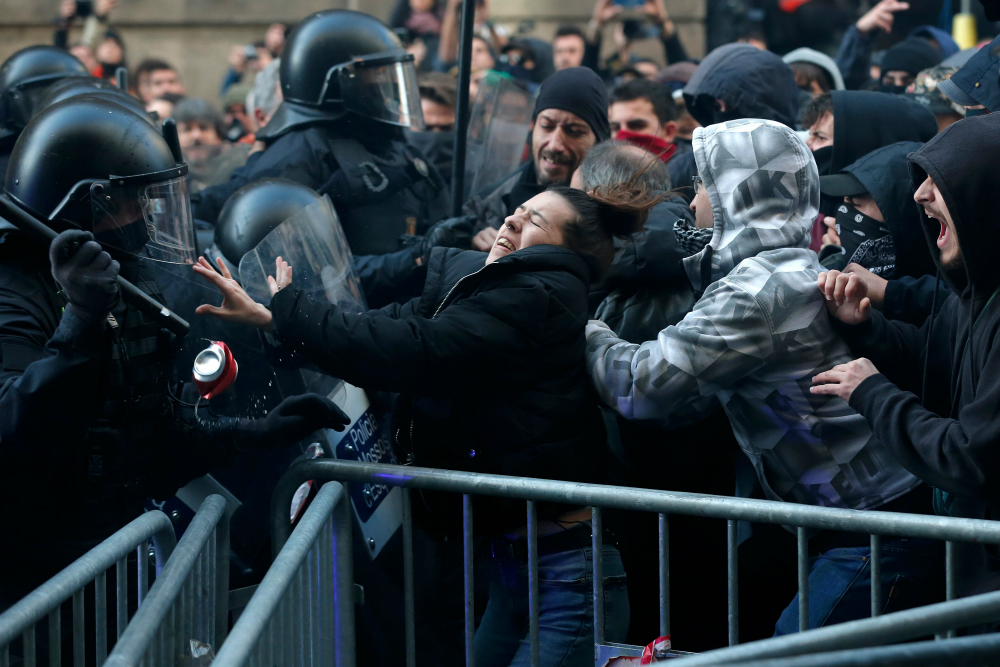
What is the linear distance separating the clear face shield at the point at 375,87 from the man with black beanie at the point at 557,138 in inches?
28.4

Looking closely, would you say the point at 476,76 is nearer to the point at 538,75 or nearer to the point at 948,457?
the point at 538,75

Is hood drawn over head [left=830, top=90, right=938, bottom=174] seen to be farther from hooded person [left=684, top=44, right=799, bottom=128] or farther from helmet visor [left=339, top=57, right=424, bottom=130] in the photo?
helmet visor [left=339, top=57, right=424, bottom=130]

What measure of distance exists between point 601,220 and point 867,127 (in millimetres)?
1342

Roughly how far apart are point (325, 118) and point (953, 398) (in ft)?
10.0

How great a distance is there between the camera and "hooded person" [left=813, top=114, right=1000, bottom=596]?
6.84 ft

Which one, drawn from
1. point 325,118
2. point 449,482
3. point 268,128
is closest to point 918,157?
point 449,482

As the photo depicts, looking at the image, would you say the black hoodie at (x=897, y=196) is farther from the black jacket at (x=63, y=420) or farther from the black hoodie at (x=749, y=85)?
the black jacket at (x=63, y=420)

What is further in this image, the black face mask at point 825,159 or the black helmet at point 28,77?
the black helmet at point 28,77

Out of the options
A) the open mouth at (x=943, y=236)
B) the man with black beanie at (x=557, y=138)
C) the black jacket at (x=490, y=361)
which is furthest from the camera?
the man with black beanie at (x=557, y=138)

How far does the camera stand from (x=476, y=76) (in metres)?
6.59

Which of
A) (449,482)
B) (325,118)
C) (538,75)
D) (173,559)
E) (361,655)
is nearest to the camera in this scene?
(173,559)

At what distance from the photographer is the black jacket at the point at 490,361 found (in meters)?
2.47

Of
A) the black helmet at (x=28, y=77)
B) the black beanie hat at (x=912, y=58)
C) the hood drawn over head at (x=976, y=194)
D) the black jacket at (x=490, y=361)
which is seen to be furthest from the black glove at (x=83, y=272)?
the black beanie hat at (x=912, y=58)

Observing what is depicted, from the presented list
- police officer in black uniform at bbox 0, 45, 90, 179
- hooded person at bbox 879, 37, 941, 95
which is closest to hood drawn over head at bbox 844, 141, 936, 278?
hooded person at bbox 879, 37, 941, 95
